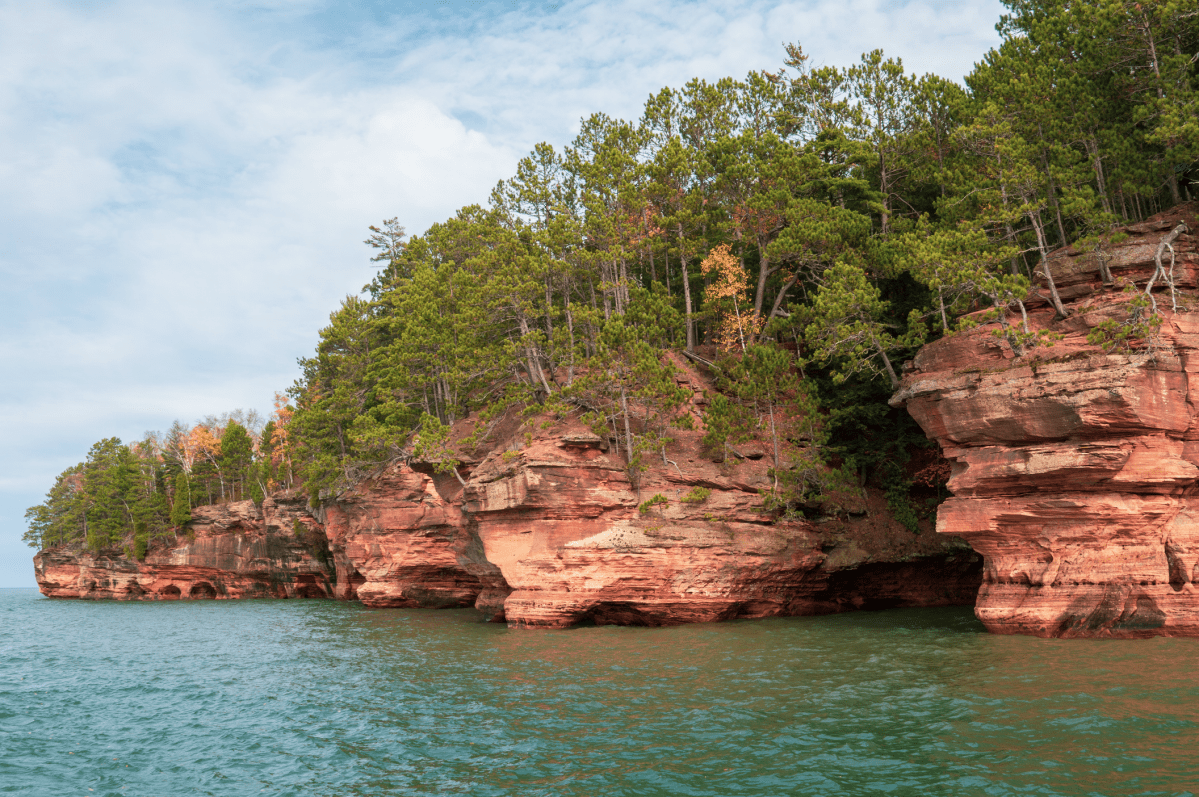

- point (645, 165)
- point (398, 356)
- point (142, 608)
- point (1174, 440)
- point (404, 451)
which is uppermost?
point (645, 165)

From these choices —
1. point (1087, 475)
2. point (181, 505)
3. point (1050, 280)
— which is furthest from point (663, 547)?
point (181, 505)

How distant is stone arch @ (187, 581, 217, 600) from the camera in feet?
211

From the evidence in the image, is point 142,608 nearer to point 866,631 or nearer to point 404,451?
point 404,451

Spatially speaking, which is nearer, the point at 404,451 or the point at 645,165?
the point at 645,165

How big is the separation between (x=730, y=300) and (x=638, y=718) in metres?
24.2

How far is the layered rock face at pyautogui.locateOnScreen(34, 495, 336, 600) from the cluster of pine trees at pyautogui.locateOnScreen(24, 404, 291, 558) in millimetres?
1969

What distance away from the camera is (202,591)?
65000mm

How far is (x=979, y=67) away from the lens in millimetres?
29125

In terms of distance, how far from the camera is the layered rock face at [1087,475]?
19.0m

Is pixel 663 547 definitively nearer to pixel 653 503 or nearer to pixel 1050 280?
pixel 653 503

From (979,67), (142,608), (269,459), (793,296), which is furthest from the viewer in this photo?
(269,459)

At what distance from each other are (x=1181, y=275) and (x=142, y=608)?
63.3 m

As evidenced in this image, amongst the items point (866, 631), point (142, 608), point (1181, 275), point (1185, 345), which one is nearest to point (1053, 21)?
point (1181, 275)

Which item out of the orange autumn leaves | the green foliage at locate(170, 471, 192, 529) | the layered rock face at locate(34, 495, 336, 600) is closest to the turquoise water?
the orange autumn leaves
